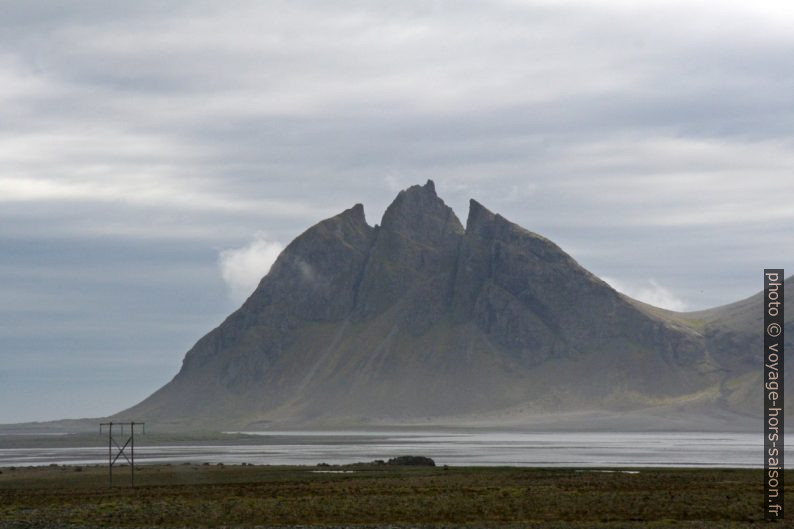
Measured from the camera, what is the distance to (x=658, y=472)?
9381 centimetres

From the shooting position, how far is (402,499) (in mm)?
69375

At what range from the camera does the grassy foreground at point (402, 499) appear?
197 feet

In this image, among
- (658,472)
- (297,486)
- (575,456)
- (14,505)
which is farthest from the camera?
(575,456)

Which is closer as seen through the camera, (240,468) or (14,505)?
(14,505)

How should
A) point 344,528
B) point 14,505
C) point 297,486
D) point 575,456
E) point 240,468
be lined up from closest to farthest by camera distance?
point 344,528 → point 14,505 → point 297,486 → point 240,468 → point 575,456

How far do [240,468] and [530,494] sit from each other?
42.0m

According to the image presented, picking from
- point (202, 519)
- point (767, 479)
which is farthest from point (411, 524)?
point (767, 479)

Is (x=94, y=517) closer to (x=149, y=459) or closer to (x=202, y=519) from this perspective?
(x=202, y=519)

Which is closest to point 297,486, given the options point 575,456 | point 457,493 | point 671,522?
point 457,493

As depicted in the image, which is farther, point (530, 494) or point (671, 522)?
point (530, 494)

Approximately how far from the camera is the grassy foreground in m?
60.0

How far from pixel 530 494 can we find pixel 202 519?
65.8 feet

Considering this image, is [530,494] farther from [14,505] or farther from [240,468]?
[240,468]

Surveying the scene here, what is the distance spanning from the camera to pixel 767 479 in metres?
82.4
